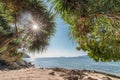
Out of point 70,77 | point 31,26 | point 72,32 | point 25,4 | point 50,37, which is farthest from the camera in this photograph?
point 70,77

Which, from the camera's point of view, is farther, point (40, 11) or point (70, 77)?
point (70, 77)

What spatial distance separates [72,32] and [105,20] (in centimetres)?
113

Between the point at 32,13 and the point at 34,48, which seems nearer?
the point at 32,13

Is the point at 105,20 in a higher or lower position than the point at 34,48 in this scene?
higher

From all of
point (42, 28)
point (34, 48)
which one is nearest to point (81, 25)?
point (42, 28)

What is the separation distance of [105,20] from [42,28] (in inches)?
86.1

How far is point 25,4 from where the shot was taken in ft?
15.2

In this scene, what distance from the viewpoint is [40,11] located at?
17.1 feet

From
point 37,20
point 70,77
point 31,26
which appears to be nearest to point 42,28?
point 31,26

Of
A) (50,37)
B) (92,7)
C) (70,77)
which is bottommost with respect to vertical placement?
(70,77)

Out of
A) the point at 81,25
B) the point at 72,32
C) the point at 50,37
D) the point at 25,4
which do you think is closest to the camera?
the point at 81,25

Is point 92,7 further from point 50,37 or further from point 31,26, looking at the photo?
point 50,37

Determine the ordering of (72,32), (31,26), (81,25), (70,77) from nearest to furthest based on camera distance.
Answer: (81,25) < (72,32) < (31,26) < (70,77)

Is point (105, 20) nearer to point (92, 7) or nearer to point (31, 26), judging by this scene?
point (92, 7)
